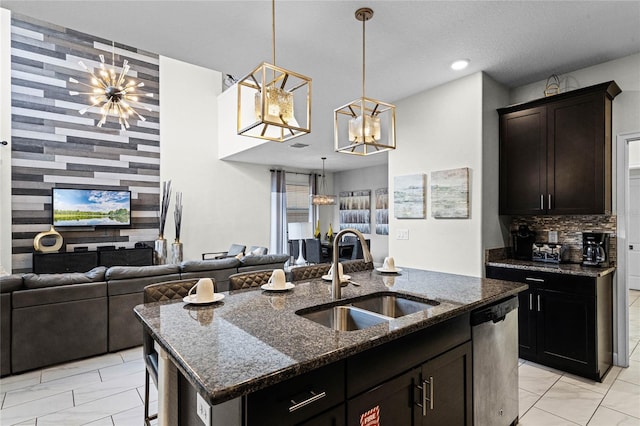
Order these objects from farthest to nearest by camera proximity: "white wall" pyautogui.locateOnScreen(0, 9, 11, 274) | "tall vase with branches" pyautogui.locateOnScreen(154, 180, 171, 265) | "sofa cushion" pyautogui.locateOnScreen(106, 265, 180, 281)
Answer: "tall vase with branches" pyautogui.locateOnScreen(154, 180, 171, 265) → "white wall" pyautogui.locateOnScreen(0, 9, 11, 274) → "sofa cushion" pyautogui.locateOnScreen(106, 265, 180, 281)

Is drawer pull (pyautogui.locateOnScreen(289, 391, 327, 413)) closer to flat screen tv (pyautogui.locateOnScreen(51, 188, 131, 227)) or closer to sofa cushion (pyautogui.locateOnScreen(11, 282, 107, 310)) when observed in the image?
sofa cushion (pyautogui.locateOnScreen(11, 282, 107, 310))

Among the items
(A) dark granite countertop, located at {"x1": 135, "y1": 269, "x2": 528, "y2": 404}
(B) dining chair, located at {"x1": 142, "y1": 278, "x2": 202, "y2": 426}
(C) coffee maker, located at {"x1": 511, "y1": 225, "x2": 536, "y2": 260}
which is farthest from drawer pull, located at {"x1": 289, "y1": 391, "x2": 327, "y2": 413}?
(C) coffee maker, located at {"x1": 511, "y1": 225, "x2": 536, "y2": 260}

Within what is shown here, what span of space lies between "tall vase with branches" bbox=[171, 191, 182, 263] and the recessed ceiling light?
560 centimetres

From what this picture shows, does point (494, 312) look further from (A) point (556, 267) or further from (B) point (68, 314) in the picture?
(B) point (68, 314)

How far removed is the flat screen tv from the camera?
569 centimetres

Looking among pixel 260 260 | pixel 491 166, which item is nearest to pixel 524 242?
pixel 491 166

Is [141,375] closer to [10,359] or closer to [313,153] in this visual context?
[10,359]

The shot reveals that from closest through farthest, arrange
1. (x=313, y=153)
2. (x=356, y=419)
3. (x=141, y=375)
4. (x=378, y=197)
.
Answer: (x=356, y=419), (x=141, y=375), (x=313, y=153), (x=378, y=197)

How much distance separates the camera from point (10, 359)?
2906 mm

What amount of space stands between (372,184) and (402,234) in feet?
15.0

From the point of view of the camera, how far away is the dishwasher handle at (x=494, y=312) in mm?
1796

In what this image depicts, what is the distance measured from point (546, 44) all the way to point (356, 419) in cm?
316

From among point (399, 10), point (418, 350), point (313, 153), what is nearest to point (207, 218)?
point (313, 153)

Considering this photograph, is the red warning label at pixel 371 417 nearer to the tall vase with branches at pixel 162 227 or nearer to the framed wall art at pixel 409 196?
the framed wall art at pixel 409 196
